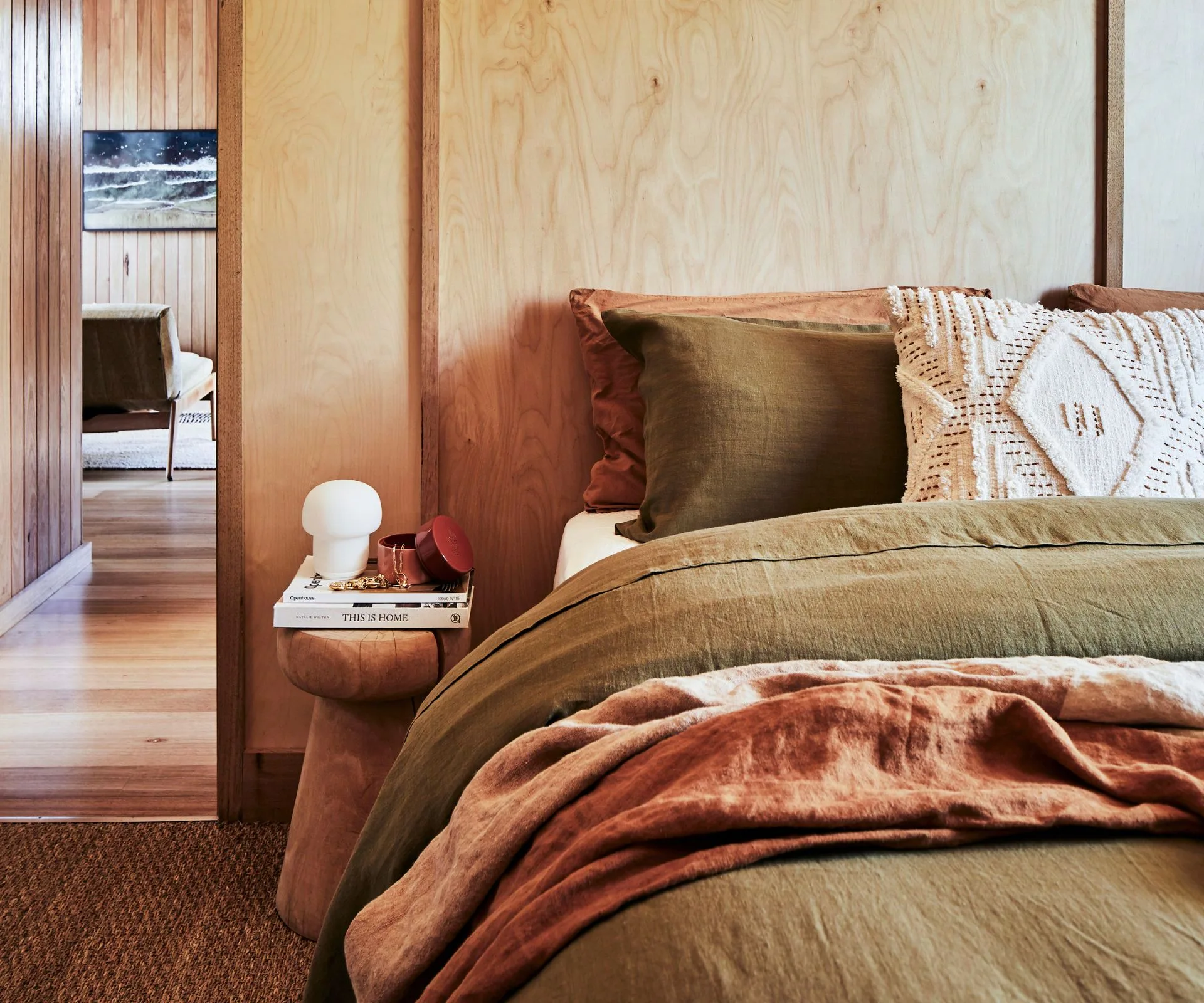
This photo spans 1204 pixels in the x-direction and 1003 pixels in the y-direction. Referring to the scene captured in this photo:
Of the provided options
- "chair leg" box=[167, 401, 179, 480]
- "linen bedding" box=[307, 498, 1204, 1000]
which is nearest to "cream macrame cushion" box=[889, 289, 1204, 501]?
"linen bedding" box=[307, 498, 1204, 1000]

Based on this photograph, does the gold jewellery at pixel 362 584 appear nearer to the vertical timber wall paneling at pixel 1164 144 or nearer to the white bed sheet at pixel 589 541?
the white bed sheet at pixel 589 541

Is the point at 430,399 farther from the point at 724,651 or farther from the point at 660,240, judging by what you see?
the point at 724,651

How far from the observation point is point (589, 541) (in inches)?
66.7

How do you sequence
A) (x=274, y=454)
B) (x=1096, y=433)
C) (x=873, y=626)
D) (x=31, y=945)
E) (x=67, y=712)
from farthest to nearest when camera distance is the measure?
(x=67, y=712) → (x=274, y=454) → (x=31, y=945) → (x=1096, y=433) → (x=873, y=626)

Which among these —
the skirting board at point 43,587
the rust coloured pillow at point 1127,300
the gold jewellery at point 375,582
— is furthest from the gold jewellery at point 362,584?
the skirting board at point 43,587

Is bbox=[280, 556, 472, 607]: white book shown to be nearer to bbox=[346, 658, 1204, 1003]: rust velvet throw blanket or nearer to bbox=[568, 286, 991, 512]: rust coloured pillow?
bbox=[568, 286, 991, 512]: rust coloured pillow

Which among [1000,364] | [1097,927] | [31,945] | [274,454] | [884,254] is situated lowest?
[31,945]

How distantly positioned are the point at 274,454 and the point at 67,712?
1.08 metres

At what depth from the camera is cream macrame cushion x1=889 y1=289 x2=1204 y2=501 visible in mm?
1428

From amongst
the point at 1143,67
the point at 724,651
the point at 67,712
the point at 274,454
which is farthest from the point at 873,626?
the point at 67,712

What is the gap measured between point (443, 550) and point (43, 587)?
251cm

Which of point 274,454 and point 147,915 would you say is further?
point 274,454

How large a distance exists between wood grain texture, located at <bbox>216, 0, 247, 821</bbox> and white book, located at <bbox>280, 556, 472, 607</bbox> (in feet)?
1.13

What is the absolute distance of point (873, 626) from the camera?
35.6 inches
